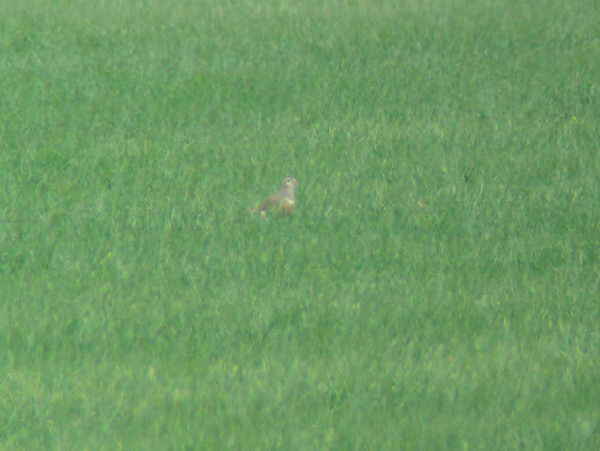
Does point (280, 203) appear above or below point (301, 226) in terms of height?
above

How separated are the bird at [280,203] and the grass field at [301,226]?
0.55 ft

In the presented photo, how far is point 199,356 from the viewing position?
5.82 m

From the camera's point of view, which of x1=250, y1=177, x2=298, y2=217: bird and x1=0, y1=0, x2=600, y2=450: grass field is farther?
x1=250, y1=177, x2=298, y2=217: bird

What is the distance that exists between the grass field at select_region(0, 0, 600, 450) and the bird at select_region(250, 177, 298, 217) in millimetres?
166

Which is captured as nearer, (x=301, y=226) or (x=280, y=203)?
(x=301, y=226)

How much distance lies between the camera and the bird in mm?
8461

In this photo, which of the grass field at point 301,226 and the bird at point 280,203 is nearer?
the grass field at point 301,226

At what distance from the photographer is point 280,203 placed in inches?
334

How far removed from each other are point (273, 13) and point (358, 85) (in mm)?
3156

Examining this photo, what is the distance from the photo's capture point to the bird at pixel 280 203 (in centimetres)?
846

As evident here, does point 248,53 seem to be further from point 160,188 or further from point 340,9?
point 160,188

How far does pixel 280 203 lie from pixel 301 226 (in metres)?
A: 0.34

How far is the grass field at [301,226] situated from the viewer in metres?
5.15

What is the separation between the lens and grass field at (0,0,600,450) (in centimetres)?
515
